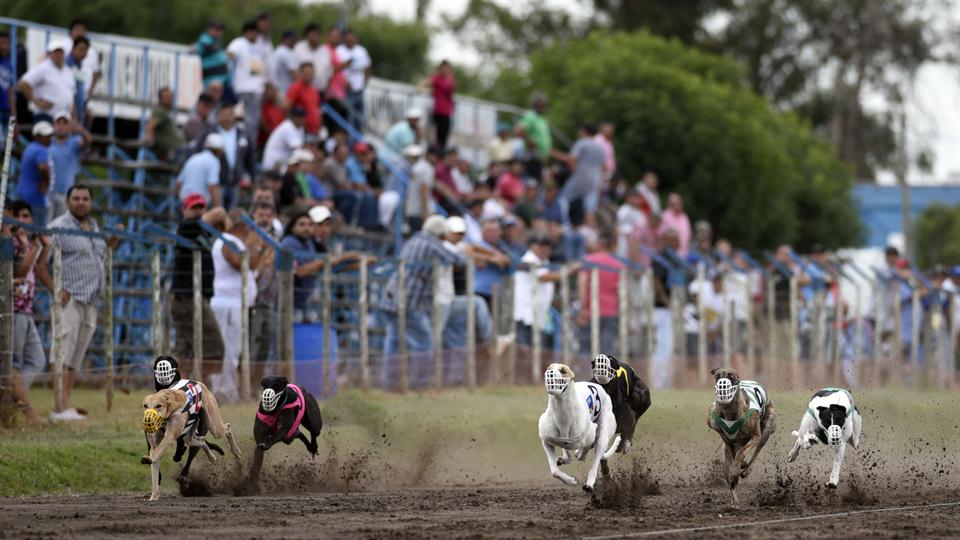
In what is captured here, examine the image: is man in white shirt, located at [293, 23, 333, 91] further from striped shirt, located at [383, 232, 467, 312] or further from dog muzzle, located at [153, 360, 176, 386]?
dog muzzle, located at [153, 360, 176, 386]

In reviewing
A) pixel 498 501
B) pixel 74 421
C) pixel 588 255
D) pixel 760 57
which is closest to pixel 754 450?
pixel 498 501

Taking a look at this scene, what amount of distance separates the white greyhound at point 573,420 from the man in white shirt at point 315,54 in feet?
38.7

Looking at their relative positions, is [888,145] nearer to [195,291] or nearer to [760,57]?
[760,57]

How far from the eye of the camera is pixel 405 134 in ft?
89.5

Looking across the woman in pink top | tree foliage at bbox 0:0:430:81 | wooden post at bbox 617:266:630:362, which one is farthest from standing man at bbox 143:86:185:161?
tree foliage at bbox 0:0:430:81

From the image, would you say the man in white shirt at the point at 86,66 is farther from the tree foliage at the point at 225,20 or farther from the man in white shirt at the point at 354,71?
the tree foliage at the point at 225,20

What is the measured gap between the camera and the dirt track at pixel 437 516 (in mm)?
11570

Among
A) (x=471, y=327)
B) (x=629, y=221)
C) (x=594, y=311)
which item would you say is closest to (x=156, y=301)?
(x=471, y=327)

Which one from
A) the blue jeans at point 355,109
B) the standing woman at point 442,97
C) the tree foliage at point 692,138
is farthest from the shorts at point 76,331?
the tree foliage at point 692,138

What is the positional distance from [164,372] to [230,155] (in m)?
7.70

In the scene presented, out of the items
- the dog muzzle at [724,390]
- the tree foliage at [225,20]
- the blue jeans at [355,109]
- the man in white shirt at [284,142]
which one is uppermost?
the tree foliage at [225,20]

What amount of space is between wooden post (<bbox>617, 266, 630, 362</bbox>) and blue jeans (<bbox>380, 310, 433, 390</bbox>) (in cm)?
383

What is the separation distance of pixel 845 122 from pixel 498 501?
53.8 m

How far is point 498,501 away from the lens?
1407cm
